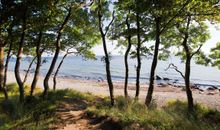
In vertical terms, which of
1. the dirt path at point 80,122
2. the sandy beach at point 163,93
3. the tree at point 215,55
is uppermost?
the tree at point 215,55

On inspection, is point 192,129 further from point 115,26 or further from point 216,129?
point 115,26

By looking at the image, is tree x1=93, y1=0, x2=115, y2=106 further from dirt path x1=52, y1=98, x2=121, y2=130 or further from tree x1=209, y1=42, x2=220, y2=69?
tree x1=209, y1=42, x2=220, y2=69

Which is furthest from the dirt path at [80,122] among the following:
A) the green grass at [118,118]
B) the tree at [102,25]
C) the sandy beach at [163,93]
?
the sandy beach at [163,93]

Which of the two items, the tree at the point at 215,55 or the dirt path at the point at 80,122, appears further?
the tree at the point at 215,55

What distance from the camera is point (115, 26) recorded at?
25438 mm

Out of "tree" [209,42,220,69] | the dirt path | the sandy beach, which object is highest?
"tree" [209,42,220,69]

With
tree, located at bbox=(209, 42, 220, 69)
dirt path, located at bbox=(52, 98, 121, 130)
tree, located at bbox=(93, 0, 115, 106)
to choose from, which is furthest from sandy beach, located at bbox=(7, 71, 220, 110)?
dirt path, located at bbox=(52, 98, 121, 130)

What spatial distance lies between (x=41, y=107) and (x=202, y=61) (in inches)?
645

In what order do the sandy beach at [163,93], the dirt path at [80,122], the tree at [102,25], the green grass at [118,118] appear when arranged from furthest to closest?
the sandy beach at [163,93] → the tree at [102,25] → the dirt path at [80,122] → the green grass at [118,118]

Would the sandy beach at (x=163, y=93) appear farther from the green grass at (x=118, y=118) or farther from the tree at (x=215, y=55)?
the green grass at (x=118, y=118)

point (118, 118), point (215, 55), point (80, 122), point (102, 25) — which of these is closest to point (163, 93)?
point (215, 55)

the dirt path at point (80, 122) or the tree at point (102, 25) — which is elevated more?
the tree at point (102, 25)

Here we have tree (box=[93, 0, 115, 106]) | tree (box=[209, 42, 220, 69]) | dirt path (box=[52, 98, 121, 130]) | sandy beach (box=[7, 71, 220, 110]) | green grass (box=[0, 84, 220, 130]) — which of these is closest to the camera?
green grass (box=[0, 84, 220, 130])

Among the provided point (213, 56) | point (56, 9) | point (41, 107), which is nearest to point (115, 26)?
point (56, 9)
